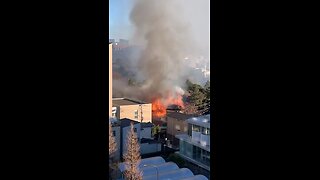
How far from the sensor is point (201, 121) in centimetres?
118

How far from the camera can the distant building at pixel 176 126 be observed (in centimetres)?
127

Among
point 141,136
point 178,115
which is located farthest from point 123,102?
point 178,115

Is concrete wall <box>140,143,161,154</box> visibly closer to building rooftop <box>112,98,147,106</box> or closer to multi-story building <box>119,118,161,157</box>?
multi-story building <box>119,118,161,157</box>

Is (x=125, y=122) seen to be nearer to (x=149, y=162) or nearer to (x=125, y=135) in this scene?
(x=125, y=135)

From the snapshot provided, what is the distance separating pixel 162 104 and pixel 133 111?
0.15m

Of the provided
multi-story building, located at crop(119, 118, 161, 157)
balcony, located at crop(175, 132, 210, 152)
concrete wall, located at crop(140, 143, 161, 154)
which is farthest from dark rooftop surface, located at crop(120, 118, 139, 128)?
balcony, located at crop(175, 132, 210, 152)

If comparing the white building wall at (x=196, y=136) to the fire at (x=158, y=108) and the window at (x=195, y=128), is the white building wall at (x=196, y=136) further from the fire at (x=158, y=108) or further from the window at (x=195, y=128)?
the fire at (x=158, y=108)

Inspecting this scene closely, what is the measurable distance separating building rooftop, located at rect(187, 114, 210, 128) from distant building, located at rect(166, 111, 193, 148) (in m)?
0.03

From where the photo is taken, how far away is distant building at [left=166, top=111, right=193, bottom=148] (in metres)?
1.27

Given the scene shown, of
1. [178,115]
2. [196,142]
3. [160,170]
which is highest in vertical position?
[178,115]

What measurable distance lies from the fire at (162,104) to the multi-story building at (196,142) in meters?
0.12

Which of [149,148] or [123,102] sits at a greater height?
[123,102]
